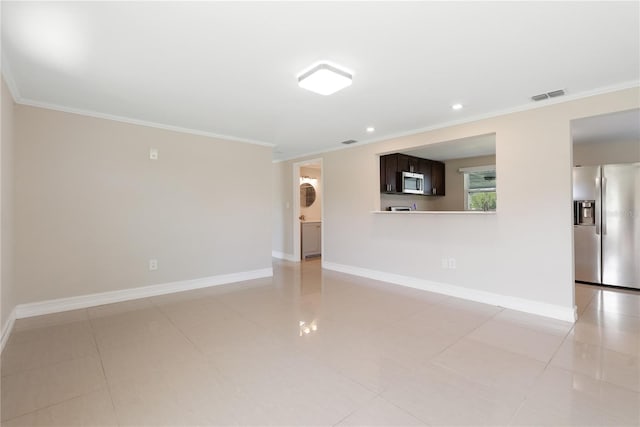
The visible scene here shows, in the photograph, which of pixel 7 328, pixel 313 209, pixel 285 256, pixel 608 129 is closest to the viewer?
pixel 7 328

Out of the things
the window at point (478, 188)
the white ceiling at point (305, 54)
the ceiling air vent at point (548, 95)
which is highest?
the white ceiling at point (305, 54)

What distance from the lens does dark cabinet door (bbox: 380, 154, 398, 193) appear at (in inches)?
203

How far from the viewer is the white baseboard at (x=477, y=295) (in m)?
3.02

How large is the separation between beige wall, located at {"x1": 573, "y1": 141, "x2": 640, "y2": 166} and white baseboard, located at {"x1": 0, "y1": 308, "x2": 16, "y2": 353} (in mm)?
7672

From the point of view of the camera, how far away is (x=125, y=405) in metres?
1.69

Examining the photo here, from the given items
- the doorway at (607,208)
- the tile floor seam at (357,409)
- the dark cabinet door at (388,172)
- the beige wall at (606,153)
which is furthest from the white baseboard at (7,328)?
the beige wall at (606,153)

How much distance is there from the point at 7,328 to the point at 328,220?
427 centimetres

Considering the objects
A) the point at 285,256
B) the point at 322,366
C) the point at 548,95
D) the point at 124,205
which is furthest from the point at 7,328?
the point at 548,95

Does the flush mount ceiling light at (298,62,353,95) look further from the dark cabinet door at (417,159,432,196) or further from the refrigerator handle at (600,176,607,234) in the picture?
the refrigerator handle at (600,176,607,234)

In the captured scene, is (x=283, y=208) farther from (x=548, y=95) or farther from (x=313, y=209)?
(x=548, y=95)

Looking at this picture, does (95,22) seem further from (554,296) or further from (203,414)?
(554,296)

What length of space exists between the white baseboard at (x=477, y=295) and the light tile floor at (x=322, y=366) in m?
0.13

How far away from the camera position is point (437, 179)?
21.0 feet

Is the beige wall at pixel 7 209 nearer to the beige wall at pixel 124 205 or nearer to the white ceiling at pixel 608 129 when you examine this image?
the beige wall at pixel 124 205
